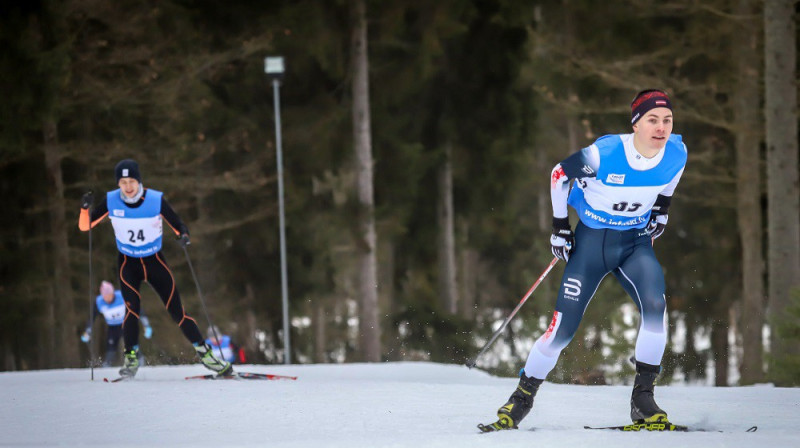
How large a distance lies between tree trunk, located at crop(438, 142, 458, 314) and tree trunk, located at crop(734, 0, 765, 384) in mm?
7592

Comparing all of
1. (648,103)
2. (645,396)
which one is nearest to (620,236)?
(648,103)

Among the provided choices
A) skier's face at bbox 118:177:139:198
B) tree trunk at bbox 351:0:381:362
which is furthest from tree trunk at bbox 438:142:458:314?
skier's face at bbox 118:177:139:198

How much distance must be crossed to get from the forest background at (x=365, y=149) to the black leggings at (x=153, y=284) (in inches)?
337

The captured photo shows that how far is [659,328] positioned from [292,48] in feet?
53.8

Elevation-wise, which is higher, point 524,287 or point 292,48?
point 292,48

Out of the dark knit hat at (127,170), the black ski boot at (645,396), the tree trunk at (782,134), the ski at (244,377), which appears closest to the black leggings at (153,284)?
the ski at (244,377)

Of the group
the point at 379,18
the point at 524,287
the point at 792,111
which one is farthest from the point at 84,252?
the point at 792,111

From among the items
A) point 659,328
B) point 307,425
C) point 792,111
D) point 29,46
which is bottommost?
point 307,425

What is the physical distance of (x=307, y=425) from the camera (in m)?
7.12

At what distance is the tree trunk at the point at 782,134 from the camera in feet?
44.0

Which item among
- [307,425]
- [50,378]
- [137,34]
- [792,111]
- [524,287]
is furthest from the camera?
[524,287]

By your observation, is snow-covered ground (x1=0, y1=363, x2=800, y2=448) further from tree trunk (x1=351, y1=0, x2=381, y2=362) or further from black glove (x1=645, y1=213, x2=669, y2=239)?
tree trunk (x1=351, y1=0, x2=381, y2=362)

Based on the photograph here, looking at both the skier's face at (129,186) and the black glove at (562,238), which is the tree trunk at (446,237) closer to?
the skier's face at (129,186)

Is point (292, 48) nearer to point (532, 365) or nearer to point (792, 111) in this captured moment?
point (792, 111)
